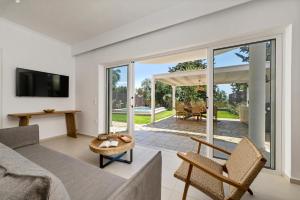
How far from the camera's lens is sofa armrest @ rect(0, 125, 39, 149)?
1.93 meters

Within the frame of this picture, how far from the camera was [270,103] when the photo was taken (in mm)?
2258

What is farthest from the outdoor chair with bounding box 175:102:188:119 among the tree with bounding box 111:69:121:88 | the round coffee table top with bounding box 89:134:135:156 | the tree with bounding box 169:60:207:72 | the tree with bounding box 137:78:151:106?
the round coffee table top with bounding box 89:134:135:156

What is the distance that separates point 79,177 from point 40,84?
3266 millimetres

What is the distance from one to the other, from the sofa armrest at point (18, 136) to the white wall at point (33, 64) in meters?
1.70

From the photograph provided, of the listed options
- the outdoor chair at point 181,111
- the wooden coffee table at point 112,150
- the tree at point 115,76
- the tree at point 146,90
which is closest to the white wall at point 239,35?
the tree at point 115,76

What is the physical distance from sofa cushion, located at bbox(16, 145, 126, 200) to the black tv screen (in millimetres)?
2201

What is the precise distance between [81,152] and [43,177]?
275 cm

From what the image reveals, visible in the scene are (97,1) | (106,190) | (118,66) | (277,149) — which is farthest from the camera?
(118,66)

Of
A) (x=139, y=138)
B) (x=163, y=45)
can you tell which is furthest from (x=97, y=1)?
(x=139, y=138)

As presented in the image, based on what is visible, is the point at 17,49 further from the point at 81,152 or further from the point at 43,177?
the point at 43,177

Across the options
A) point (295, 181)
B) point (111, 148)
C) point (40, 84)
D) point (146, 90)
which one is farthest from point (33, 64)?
point (146, 90)

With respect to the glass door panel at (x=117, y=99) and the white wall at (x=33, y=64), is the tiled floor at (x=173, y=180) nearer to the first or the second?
the glass door panel at (x=117, y=99)

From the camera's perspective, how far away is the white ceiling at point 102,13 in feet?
8.36

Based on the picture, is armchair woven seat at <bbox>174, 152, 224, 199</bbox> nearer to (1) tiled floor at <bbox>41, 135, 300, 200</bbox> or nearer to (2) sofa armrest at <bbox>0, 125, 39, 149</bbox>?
(1) tiled floor at <bbox>41, 135, 300, 200</bbox>
